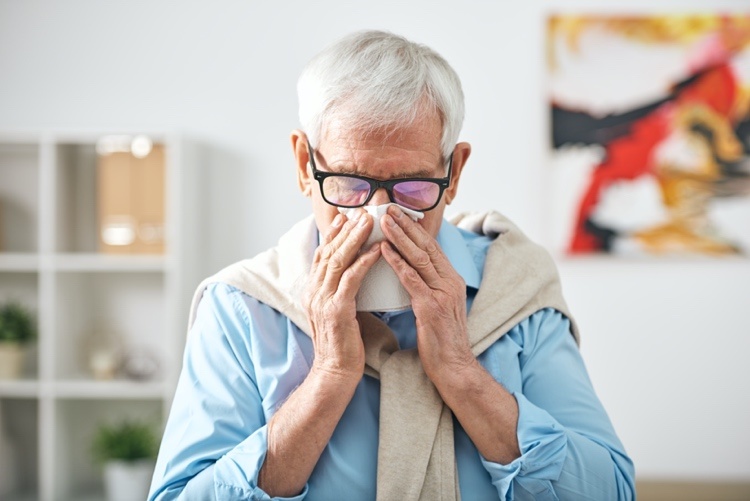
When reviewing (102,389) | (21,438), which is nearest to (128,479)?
(102,389)

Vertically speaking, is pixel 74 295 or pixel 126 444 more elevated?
pixel 74 295

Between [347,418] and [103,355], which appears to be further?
[103,355]

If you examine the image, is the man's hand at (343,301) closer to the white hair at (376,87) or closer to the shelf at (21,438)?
the white hair at (376,87)

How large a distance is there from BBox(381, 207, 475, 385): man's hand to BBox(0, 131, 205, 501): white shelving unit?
2096mm

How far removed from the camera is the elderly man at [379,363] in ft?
3.84

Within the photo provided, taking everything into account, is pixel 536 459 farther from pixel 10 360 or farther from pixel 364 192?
pixel 10 360

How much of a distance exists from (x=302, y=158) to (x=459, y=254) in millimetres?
306

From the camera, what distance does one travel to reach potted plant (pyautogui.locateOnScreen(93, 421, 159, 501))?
317cm

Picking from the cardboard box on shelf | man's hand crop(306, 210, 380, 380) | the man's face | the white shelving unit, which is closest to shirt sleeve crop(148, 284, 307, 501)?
man's hand crop(306, 210, 380, 380)

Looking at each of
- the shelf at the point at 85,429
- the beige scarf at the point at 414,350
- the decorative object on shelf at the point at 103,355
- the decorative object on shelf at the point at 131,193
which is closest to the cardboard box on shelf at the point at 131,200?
the decorative object on shelf at the point at 131,193

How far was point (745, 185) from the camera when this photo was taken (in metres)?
3.36

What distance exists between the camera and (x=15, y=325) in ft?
10.8

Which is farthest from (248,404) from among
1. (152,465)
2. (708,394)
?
(708,394)

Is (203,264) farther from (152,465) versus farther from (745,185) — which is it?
(745,185)
